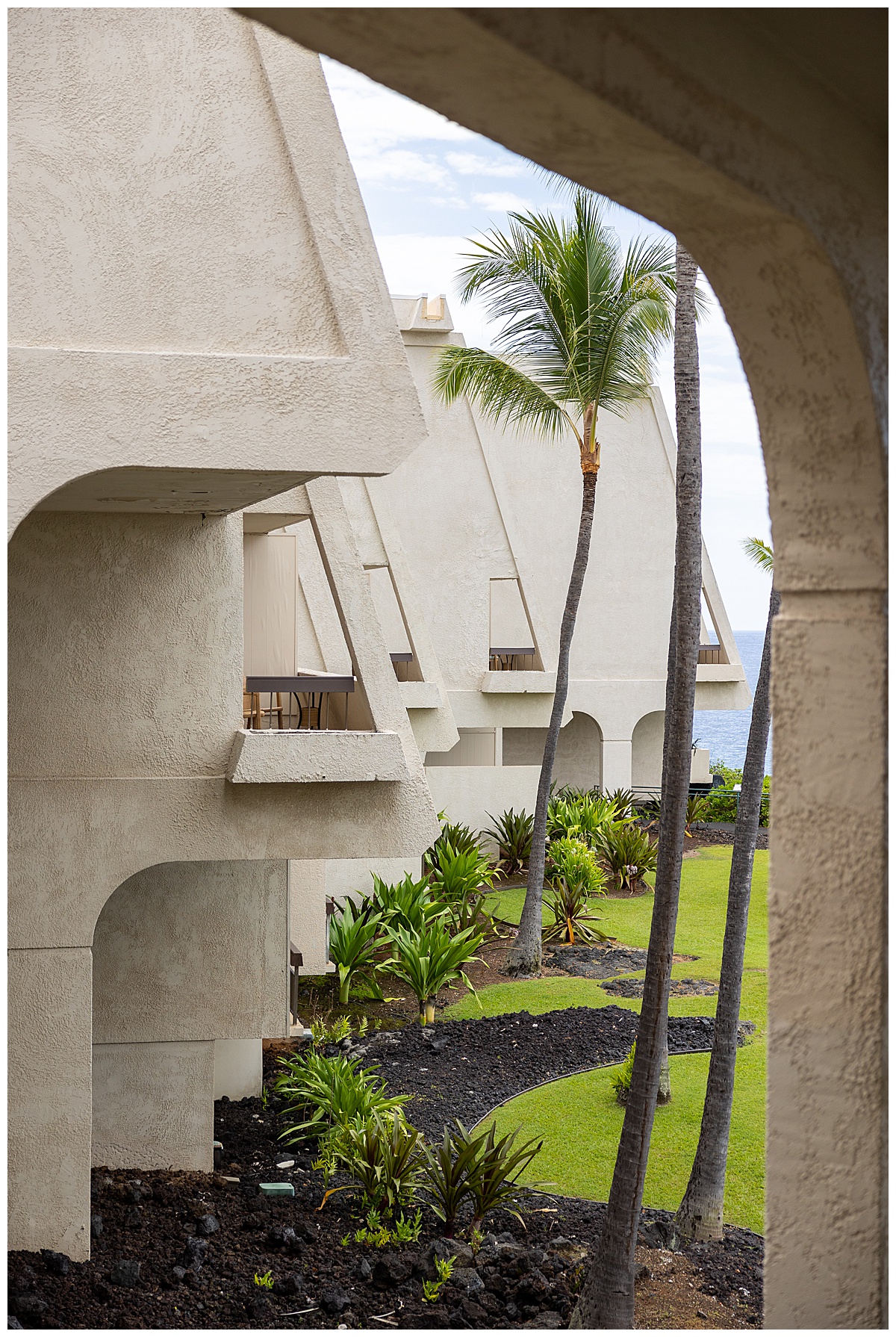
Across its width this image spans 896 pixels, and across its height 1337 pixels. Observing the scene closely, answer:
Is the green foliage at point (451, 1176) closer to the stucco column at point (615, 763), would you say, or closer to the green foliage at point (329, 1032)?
the green foliage at point (329, 1032)

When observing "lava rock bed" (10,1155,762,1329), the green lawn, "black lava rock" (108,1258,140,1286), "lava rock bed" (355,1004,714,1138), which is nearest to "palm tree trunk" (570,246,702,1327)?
"lava rock bed" (10,1155,762,1329)

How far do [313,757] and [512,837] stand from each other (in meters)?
13.1

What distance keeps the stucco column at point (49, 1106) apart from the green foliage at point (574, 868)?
11.0 metres

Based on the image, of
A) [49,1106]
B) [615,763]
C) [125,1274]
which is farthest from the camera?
[615,763]

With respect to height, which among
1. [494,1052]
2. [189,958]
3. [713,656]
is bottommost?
[494,1052]

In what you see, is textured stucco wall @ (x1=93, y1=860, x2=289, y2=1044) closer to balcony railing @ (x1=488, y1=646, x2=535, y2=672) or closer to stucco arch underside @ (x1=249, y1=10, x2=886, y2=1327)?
stucco arch underside @ (x1=249, y1=10, x2=886, y2=1327)

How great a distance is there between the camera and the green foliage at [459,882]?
643 inches

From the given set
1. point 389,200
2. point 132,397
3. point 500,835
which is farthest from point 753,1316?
point 389,200

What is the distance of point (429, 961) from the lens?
529 inches

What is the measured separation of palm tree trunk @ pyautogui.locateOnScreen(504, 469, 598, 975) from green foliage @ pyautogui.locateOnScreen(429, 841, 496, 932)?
883mm

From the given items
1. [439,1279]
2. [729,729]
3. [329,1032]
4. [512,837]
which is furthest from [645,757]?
[729,729]

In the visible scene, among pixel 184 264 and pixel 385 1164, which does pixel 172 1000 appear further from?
pixel 184 264

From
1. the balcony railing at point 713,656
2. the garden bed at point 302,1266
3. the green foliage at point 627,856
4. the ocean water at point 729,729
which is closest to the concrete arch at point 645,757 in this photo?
the balcony railing at point 713,656

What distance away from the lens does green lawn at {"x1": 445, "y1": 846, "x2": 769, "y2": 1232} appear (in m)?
9.46
